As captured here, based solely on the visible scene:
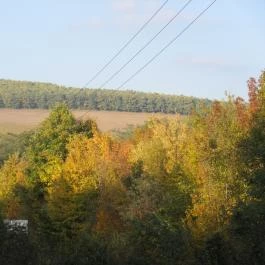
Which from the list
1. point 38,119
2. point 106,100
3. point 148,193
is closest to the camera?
point 148,193

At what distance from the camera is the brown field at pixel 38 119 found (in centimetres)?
14212

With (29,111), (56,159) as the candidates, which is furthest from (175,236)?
(29,111)

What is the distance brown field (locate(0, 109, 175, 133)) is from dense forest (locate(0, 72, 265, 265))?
73012 mm

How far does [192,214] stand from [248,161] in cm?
438

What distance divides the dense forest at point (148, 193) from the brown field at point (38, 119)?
7301cm

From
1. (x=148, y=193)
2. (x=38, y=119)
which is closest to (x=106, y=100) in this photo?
(x=38, y=119)

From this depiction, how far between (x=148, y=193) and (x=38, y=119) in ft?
367

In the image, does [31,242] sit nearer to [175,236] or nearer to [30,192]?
[175,236]

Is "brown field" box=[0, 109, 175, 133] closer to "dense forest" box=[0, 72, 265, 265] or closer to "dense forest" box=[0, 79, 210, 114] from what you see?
"dense forest" box=[0, 79, 210, 114]

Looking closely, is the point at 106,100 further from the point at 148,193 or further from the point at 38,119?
the point at 148,193

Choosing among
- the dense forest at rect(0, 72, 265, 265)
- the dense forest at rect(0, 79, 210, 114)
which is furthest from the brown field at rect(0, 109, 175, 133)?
the dense forest at rect(0, 72, 265, 265)

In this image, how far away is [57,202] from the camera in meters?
50.1

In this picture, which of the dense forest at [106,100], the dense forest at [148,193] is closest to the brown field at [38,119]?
the dense forest at [106,100]

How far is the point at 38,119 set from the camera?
149750 mm
